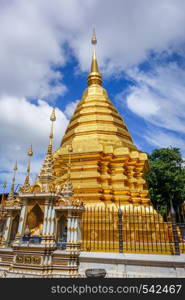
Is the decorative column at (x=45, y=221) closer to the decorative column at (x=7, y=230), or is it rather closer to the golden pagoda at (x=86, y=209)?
the golden pagoda at (x=86, y=209)

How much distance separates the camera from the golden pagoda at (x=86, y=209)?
314 inches

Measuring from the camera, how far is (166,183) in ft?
79.6

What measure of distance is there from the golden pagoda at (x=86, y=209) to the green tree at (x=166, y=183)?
312 inches

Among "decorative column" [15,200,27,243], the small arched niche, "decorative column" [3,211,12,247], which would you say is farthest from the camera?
"decorative column" [3,211,12,247]

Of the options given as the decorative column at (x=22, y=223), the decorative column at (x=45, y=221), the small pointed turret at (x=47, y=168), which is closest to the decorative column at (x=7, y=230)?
the decorative column at (x=22, y=223)

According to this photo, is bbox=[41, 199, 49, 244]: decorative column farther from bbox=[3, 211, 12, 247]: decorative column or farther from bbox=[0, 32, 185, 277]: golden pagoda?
bbox=[3, 211, 12, 247]: decorative column

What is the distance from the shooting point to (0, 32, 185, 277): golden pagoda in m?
7.97

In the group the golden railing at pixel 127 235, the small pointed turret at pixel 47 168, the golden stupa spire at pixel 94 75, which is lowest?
the golden railing at pixel 127 235

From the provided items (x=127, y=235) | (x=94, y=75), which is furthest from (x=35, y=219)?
(x=94, y=75)

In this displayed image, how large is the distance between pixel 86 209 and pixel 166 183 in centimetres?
1492

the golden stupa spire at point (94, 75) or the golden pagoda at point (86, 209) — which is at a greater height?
the golden stupa spire at point (94, 75)

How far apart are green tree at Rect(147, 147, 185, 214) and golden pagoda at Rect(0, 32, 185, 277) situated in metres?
7.93

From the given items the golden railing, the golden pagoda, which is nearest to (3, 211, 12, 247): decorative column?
the golden pagoda

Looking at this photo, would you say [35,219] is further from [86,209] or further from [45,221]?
[86,209]
